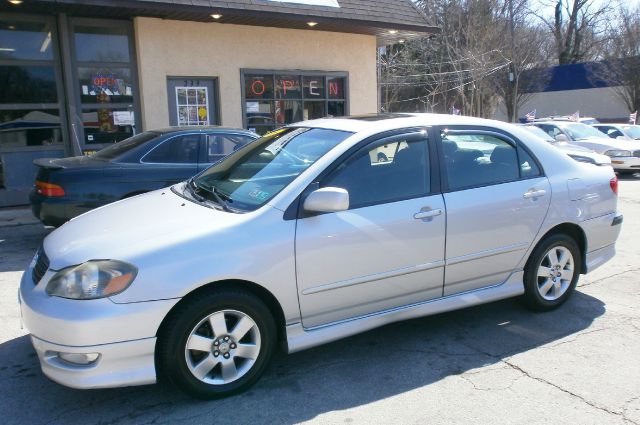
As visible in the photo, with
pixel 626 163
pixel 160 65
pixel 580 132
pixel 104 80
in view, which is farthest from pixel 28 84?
pixel 626 163

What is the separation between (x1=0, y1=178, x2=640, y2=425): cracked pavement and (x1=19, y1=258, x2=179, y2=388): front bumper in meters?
0.29

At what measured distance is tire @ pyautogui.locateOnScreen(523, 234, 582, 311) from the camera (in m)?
4.38

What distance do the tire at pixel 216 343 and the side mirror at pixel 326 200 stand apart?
655mm

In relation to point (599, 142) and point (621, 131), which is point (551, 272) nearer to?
point (599, 142)

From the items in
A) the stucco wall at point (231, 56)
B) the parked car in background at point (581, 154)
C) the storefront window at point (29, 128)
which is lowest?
the parked car in background at point (581, 154)

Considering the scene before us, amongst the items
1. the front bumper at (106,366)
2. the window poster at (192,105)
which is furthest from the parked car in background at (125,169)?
the front bumper at (106,366)

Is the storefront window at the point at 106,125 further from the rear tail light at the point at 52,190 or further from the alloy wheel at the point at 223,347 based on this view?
the alloy wheel at the point at 223,347

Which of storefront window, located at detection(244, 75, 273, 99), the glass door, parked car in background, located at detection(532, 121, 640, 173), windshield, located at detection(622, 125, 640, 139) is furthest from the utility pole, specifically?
the glass door

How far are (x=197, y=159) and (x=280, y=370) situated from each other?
429 centimetres

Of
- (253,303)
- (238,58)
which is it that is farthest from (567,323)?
(238,58)

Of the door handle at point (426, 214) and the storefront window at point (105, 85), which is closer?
the door handle at point (426, 214)

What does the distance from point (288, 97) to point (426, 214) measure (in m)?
8.83

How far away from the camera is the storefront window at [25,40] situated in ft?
31.2

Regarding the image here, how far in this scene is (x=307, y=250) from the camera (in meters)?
3.35
